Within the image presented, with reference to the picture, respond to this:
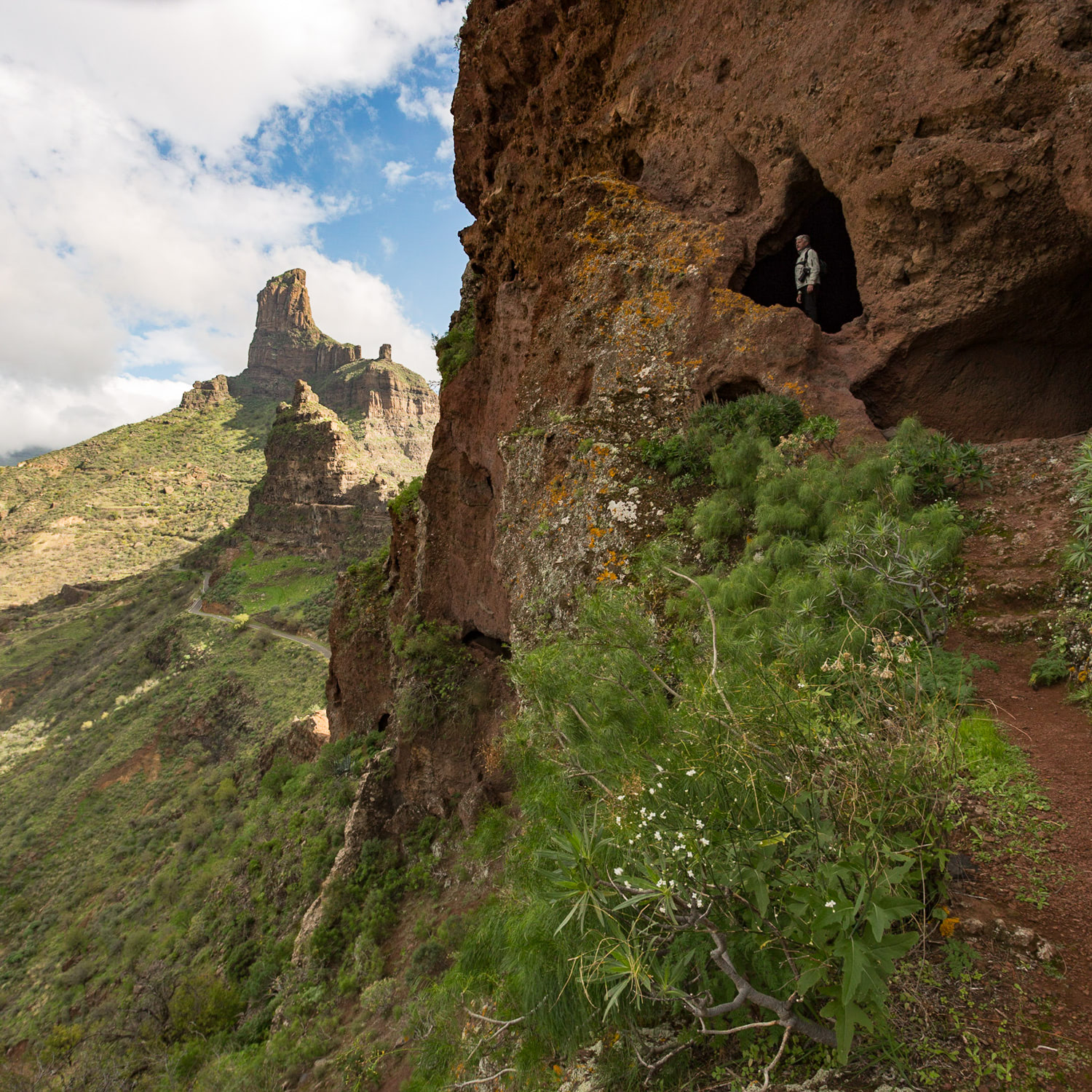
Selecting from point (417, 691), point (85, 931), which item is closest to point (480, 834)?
point (417, 691)

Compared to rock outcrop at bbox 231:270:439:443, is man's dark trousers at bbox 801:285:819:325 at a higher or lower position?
lower

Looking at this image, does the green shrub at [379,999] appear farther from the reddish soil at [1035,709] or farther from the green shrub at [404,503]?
the green shrub at [404,503]

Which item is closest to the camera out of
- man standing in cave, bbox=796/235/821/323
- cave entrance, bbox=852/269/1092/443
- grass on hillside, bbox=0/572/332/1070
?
cave entrance, bbox=852/269/1092/443

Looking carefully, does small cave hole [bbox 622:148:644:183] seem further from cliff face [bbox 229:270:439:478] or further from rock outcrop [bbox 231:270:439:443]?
rock outcrop [bbox 231:270:439:443]

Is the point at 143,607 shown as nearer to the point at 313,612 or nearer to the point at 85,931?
the point at 313,612

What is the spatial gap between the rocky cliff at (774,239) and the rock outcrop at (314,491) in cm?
4946

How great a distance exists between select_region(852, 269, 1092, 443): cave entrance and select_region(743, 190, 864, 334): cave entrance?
227cm

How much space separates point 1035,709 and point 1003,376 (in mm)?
5230

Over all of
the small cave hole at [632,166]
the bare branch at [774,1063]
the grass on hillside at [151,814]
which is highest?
the small cave hole at [632,166]

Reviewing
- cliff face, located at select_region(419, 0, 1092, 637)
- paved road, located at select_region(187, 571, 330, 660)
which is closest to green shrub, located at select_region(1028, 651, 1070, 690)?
cliff face, located at select_region(419, 0, 1092, 637)

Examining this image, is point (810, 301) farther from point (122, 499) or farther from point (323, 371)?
point (323, 371)

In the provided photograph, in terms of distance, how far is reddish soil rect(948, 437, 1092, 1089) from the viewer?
1.72m

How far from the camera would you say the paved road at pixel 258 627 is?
39.7m

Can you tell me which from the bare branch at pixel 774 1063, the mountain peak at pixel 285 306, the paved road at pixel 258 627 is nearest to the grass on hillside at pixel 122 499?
the paved road at pixel 258 627
